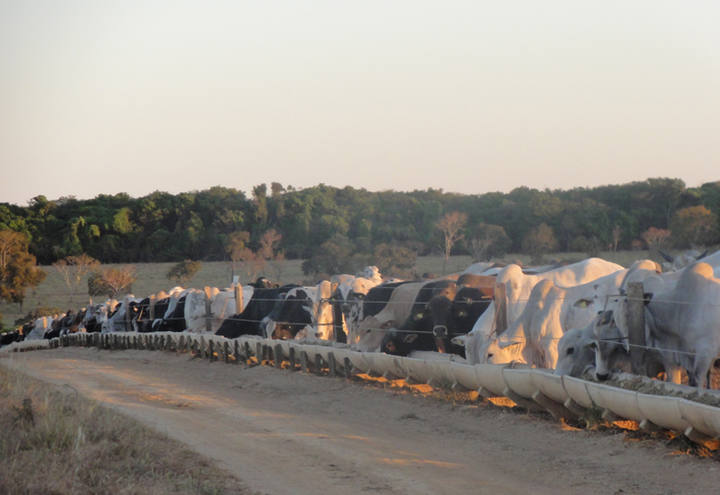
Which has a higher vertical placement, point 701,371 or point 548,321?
point 548,321

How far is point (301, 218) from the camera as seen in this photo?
77.8 metres

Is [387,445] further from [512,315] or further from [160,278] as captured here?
[160,278]

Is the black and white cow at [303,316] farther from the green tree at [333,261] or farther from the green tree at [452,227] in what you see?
the green tree at [452,227]

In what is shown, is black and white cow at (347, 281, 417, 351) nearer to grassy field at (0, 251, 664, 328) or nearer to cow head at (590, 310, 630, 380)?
cow head at (590, 310, 630, 380)

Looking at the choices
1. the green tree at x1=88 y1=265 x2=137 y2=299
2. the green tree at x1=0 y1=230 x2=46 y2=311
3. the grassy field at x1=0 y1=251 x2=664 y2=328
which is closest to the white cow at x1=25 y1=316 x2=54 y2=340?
the green tree at x1=88 y1=265 x2=137 y2=299

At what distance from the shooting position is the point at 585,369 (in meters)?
10.8

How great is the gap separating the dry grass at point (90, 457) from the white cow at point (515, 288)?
18.0 ft

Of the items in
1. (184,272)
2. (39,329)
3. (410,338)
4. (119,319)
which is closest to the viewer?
(410,338)

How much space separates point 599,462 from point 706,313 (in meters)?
2.59

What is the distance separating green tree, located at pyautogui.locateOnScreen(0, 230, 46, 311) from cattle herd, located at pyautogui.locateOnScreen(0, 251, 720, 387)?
4008 cm

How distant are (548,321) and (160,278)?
5903 cm

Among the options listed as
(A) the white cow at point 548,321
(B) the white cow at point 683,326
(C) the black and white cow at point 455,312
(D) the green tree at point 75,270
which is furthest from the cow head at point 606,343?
(D) the green tree at point 75,270

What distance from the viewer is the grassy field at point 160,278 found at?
209 ft

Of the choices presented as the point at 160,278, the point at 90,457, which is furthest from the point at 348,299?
the point at 160,278
